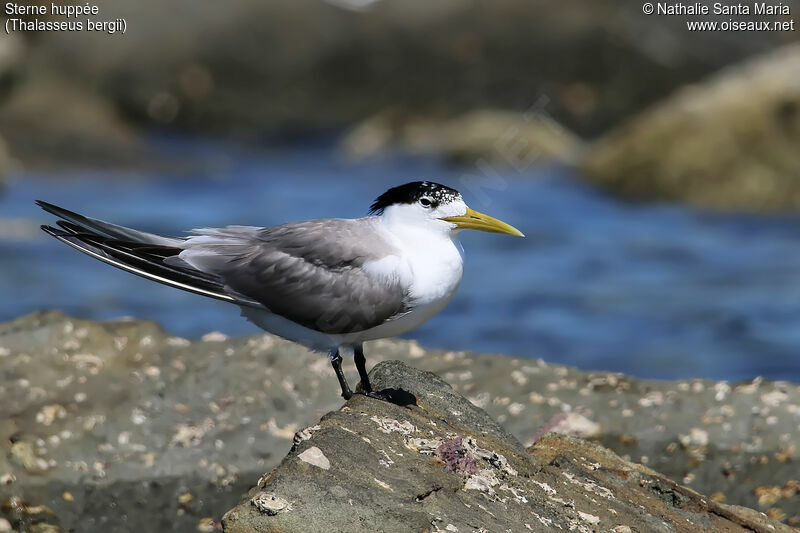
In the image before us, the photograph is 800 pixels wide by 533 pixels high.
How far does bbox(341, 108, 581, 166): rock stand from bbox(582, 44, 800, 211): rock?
1.67 metres

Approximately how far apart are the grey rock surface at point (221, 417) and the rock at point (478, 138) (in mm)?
8790

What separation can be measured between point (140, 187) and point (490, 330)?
7260mm

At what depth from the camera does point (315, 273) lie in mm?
4867

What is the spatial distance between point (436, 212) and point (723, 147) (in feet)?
31.6

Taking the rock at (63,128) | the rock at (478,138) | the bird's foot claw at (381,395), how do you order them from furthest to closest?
the rock at (63,128), the rock at (478,138), the bird's foot claw at (381,395)

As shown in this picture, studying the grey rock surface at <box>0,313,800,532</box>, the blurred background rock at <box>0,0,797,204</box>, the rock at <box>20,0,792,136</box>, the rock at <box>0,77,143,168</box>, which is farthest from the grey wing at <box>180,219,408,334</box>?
the rock at <box>20,0,792,136</box>

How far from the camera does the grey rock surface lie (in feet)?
19.2

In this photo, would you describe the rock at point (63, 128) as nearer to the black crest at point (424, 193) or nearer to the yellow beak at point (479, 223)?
the black crest at point (424, 193)

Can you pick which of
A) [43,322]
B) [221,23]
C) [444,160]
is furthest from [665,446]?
[221,23]

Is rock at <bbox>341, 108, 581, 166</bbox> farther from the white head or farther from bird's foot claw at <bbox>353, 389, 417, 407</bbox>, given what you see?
bird's foot claw at <bbox>353, 389, 417, 407</bbox>

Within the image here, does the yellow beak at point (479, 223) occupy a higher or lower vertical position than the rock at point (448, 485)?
higher

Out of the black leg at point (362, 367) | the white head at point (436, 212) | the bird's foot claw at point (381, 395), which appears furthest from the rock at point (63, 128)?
the bird's foot claw at point (381, 395)

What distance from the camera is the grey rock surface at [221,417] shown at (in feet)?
19.2

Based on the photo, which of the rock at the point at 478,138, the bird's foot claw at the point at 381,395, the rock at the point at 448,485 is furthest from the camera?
the rock at the point at 478,138
